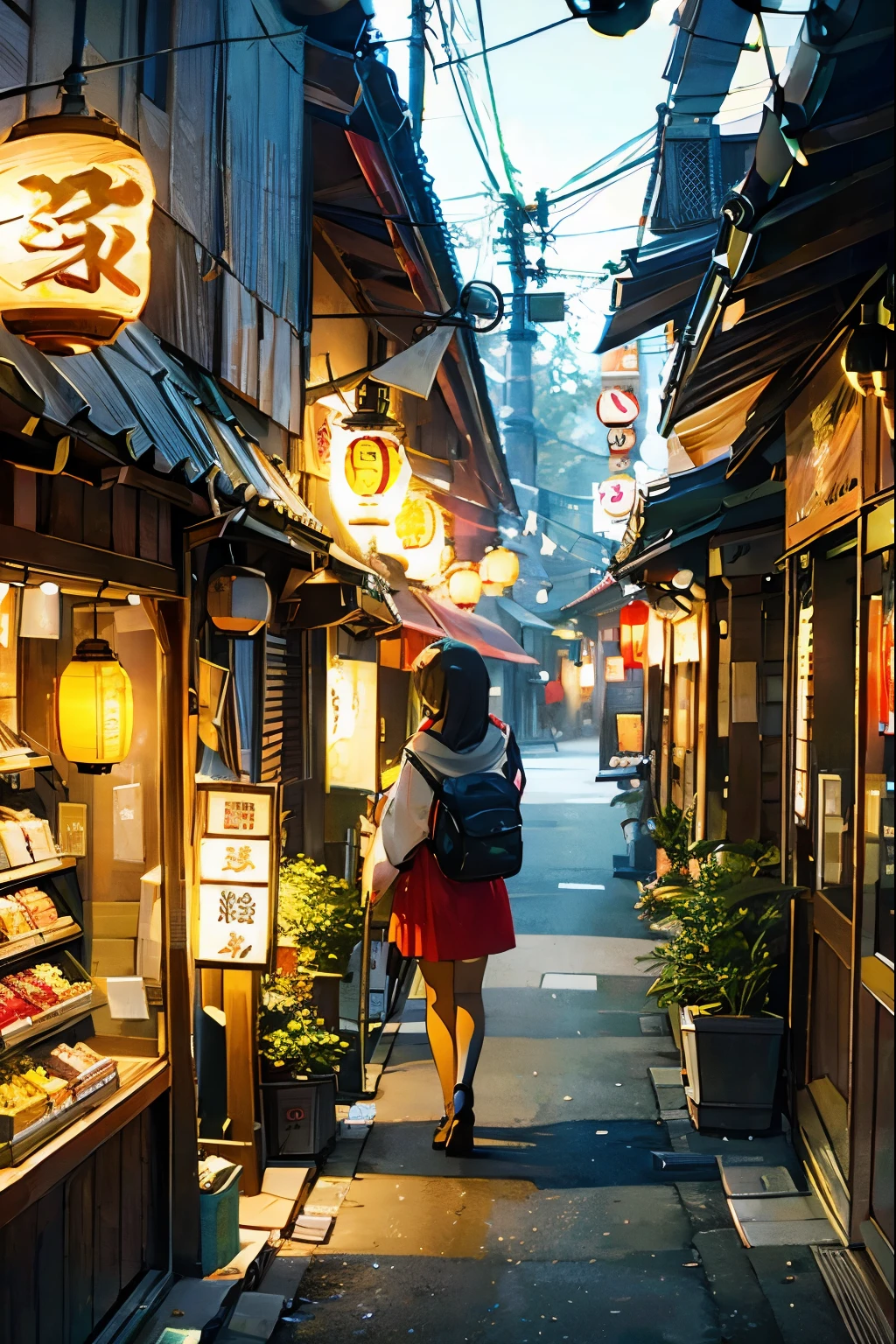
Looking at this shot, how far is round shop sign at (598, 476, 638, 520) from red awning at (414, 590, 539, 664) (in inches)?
296

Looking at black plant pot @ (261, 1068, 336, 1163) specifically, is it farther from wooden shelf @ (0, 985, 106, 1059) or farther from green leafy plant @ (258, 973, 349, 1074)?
wooden shelf @ (0, 985, 106, 1059)

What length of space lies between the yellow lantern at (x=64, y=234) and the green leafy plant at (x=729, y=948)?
19.4ft

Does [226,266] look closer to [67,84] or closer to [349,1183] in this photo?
[67,84]

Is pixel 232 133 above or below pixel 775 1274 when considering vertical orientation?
above

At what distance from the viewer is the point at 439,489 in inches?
860

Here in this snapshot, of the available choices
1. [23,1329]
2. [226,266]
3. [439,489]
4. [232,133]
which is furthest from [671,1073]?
[439,489]

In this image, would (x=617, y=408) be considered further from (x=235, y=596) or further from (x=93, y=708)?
(x=93, y=708)

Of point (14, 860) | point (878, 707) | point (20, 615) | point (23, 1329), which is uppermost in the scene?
point (20, 615)

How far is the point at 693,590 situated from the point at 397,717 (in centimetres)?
589

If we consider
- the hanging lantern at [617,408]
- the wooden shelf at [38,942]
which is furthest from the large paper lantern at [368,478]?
the hanging lantern at [617,408]

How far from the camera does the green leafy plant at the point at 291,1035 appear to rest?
26.6 ft

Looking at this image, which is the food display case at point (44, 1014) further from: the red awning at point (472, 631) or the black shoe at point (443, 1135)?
the red awning at point (472, 631)

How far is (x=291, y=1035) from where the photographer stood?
8203 millimetres

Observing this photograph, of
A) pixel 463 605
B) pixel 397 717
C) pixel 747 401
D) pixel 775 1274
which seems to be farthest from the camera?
pixel 463 605
